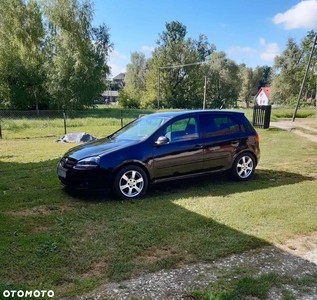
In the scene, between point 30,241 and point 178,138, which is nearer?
point 30,241

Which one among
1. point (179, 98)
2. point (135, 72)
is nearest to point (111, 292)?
point (179, 98)

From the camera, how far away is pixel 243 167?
615 centimetres

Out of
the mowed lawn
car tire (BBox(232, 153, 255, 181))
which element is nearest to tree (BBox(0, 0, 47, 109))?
the mowed lawn

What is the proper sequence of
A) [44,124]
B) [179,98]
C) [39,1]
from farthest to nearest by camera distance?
[179,98] → [39,1] → [44,124]

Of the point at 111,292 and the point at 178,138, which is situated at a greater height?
the point at 178,138

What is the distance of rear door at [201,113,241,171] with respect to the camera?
5656 mm

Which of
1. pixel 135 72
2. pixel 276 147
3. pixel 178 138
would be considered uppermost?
pixel 135 72

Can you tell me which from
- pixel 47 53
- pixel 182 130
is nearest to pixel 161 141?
pixel 182 130

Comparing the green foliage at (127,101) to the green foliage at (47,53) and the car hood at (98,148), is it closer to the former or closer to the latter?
the green foliage at (47,53)

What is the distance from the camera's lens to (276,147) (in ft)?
35.8

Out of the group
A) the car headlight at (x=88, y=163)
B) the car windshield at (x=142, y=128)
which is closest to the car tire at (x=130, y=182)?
the car headlight at (x=88, y=163)

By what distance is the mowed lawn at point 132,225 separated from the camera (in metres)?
2.77

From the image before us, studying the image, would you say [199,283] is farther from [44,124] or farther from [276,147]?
[44,124]

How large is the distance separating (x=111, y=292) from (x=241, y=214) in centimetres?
247
